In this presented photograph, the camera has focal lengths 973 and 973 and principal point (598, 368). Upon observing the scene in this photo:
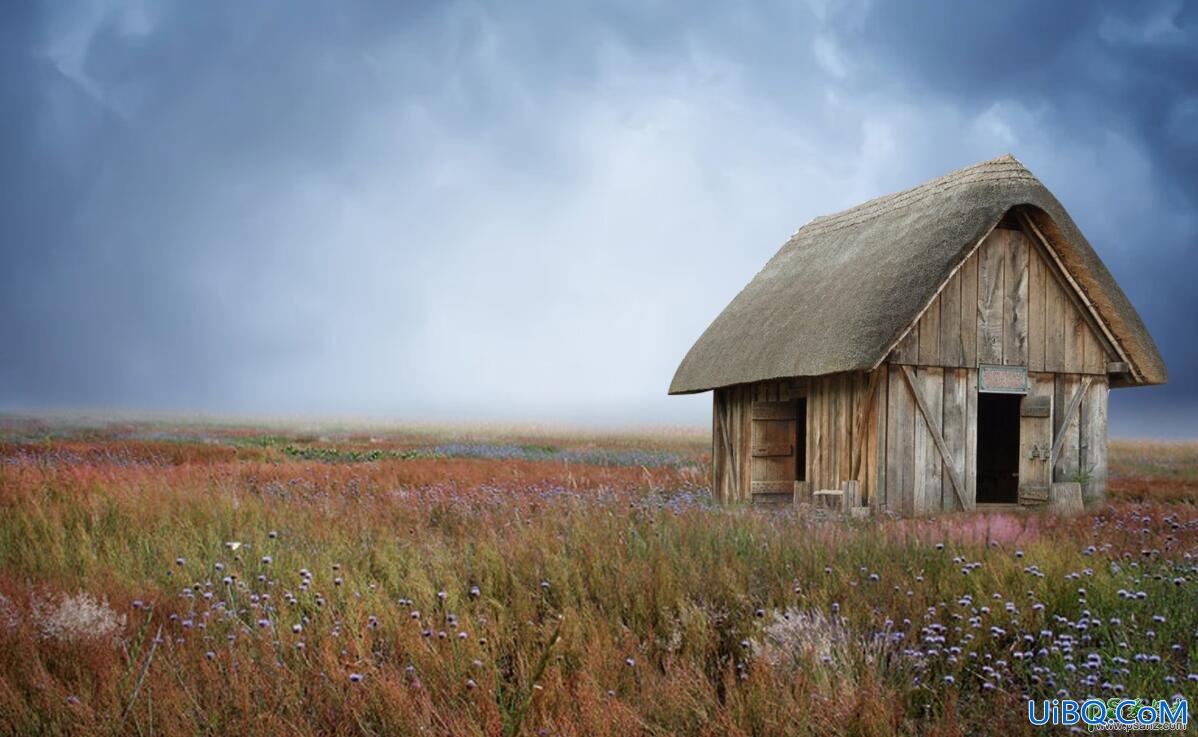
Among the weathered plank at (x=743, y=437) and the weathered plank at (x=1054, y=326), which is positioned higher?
the weathered plank at (x=1054, y=326)

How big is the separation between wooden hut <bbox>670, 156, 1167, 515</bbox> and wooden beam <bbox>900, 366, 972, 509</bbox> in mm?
18

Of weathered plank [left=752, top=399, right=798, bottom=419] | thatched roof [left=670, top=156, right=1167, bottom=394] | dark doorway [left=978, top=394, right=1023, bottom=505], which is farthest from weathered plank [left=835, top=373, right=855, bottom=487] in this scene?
dark doorway [left=978, top=394, right=1023, bottom=505]

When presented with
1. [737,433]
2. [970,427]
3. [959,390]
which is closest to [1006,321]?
[959,390]

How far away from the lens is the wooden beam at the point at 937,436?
42.5 feet

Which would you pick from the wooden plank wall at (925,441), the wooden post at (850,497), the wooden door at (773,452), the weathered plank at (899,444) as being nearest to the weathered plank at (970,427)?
the wooden plank wall at (925,441)

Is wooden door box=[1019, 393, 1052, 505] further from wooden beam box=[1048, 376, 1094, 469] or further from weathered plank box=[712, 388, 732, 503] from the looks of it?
weathered plank box=[712, 388, 732, 503]

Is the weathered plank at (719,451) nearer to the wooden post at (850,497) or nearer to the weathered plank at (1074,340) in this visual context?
the wooden post at (850,497)

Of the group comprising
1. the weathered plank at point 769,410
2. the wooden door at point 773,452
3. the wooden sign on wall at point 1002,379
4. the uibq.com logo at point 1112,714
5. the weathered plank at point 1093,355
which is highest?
the weathered plank at point 1093,355

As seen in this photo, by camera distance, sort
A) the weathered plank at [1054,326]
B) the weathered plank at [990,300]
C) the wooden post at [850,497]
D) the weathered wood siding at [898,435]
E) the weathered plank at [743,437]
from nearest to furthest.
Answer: the weathered wood siding at [898,435] → the wooden post at [850,497] → the weathered plank at [990,300] → the weathered plank at [1054,326] → the weathered plank at [743,437]

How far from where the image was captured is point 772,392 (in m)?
15.8

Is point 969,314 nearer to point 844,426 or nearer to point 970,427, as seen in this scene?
point 970,427

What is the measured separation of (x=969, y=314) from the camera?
13.4 meters

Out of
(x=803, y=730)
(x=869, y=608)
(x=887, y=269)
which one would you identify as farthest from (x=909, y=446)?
(x=803, y=730)

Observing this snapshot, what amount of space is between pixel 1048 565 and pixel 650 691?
12.4 feet
